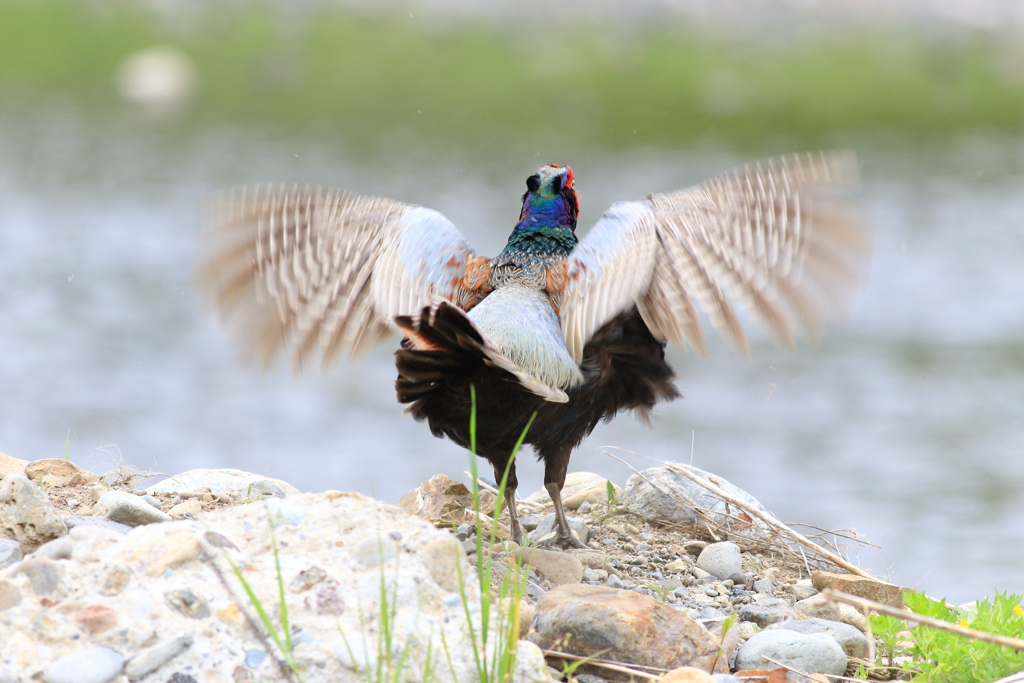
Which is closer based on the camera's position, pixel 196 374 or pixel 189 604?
pixel 189 604

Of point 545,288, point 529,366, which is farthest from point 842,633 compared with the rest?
point 545,288

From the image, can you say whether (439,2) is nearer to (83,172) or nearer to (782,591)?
(83,172)

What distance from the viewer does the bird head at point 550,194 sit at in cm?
518

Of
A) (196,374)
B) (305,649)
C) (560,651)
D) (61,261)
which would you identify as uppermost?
(61,261)

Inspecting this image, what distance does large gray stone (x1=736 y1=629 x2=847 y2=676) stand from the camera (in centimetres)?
339

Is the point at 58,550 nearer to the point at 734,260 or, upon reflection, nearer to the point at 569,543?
the point at 569,543

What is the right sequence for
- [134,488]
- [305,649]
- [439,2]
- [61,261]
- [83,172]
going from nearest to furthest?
1. [305,649]
2. [134,488]
3. [61,261]
4. [83,172]
5. [439,2]

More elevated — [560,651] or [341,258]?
[341,258]

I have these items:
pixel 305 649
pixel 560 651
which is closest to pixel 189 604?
pixel 305 649

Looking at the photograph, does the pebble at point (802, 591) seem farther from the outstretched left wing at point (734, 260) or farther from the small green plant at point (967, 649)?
the outstretched left wing at point (734, 260)

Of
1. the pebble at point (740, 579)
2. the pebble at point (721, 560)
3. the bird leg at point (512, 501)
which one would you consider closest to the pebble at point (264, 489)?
the bird leg at point (512, 501)

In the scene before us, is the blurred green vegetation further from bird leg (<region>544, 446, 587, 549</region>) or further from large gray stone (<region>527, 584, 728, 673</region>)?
large gray stone (<region>527, 584, 728, 673</region>)

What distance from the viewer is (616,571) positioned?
441 cm

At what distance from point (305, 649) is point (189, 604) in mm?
306
